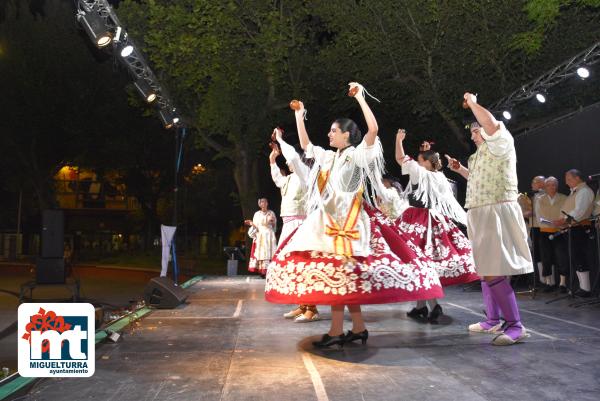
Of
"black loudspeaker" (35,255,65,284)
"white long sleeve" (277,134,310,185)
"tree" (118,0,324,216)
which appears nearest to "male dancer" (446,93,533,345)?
→ "white long sleeve" (277,134,310,185)

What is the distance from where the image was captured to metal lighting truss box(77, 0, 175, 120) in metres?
8.45

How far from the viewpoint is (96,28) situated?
8.58 meters

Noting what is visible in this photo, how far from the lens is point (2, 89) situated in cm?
2077

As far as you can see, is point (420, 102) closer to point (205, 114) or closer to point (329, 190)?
point (205, 114)

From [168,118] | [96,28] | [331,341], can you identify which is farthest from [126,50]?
[331,341]

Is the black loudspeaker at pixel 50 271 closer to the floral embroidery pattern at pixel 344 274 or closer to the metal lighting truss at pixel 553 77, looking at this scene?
the floral embroidery pattern at pixel 344 274

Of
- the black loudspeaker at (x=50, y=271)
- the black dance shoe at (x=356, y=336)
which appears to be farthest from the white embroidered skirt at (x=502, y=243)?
the black loudspeaker at (x=50, y=271)

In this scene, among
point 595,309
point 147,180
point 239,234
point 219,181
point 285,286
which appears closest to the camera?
point 285,286

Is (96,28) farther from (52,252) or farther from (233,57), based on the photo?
(233,57)

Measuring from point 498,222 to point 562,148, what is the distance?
196 inches

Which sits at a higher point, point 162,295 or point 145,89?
point 145,89

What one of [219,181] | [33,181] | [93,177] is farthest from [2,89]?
[93,177]

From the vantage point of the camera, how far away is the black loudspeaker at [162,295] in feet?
21.3

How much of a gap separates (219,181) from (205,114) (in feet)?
33.6
